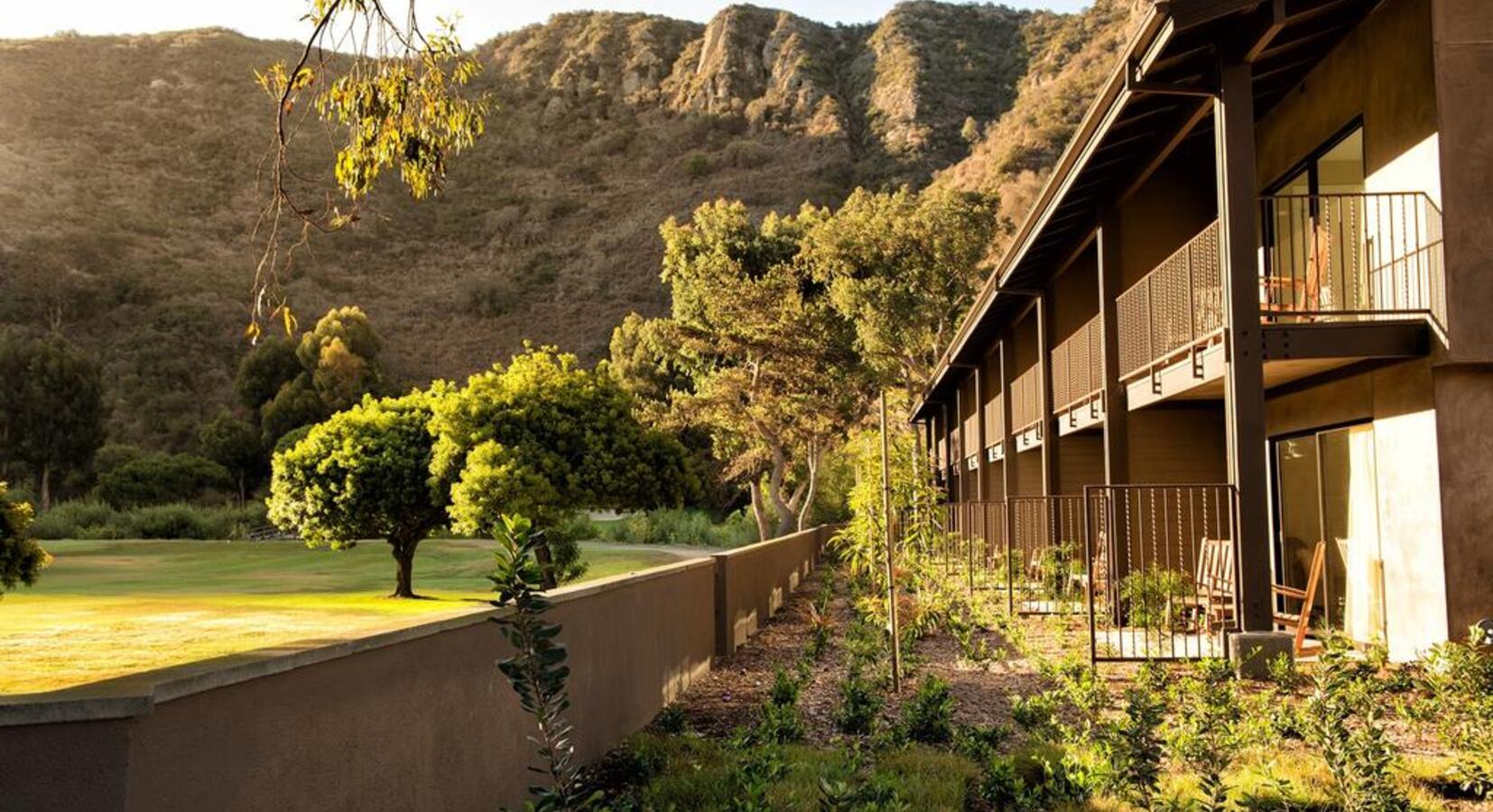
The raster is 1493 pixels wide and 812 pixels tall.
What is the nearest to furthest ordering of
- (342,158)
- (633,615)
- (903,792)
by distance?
(903,792)
(342,158)
(633,615)

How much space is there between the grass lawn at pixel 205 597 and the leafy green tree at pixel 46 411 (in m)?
17.4

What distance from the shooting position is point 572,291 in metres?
81.8

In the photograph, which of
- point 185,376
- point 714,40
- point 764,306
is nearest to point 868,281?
point 764,306

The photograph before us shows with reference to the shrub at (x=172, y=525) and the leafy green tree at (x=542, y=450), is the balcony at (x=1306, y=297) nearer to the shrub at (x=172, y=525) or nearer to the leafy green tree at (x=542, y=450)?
the leafy green tree at (x=542, y=450)

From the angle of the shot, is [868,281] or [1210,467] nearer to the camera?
[1210,467]

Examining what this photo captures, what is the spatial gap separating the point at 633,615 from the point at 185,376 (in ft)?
209

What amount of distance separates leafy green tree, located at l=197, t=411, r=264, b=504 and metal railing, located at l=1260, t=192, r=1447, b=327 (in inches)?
2031

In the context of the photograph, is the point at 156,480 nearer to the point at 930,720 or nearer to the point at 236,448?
the point at 236,448

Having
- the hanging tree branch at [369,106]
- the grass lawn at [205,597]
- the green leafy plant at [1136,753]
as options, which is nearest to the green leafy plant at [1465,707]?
the green leafy plant at [1136,753]

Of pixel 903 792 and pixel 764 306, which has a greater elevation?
pixel 764 306

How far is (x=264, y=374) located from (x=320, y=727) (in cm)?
6181

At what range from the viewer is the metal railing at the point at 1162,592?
33.7ft

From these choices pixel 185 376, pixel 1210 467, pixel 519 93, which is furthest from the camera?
pixel 519 93

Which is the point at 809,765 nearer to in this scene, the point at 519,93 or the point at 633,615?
the point at 633,615
